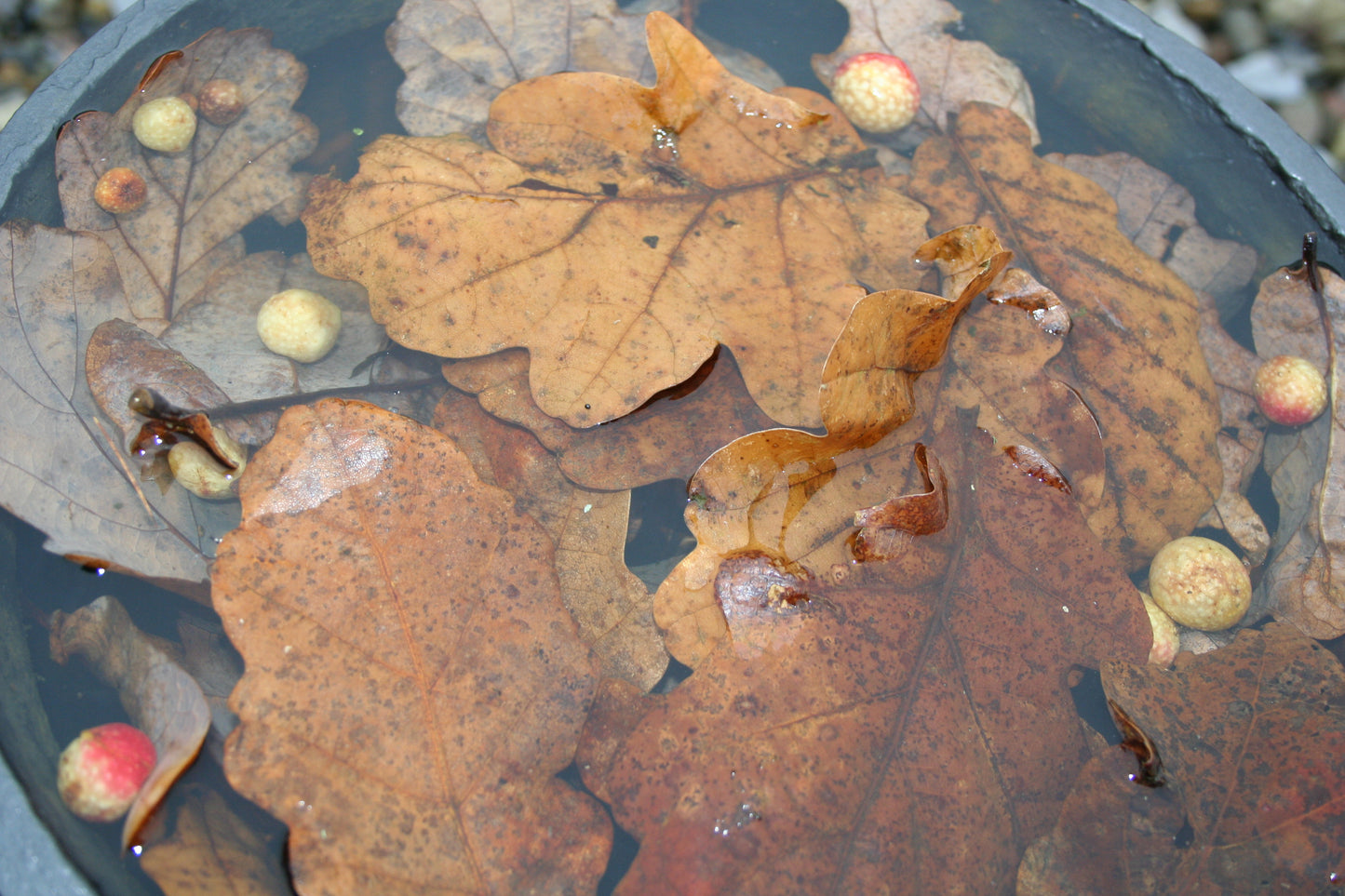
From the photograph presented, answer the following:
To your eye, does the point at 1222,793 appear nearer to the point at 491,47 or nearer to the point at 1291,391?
the point at 1291,391

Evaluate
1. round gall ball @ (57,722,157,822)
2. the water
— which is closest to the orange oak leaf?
the water

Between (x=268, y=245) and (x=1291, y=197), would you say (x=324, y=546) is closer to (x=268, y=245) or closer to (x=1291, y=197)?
(x=268, y=245)

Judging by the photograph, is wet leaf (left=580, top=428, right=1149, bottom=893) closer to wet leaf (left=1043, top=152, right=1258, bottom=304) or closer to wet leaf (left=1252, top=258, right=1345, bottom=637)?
wet leaf (left=1252, top=258, right=1345, bottom=637)

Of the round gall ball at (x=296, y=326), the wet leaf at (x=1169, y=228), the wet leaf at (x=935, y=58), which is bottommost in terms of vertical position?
the round gall ball at (x=296, y=326)

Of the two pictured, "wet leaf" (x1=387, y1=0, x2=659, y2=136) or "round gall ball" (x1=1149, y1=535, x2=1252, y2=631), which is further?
"wet leaf" (x1=387, y1=0, x2=659, y2=136)

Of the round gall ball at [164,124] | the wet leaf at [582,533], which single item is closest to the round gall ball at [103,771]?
the wet leaf at [582,533]

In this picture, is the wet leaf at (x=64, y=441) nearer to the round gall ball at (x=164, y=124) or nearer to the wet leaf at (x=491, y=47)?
the round gall ball at (x=164, y=124)

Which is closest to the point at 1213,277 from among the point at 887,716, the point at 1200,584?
the point at 1200,584
